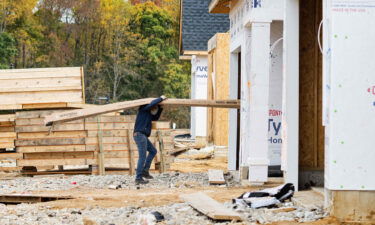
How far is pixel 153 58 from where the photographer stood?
5034 centimetres

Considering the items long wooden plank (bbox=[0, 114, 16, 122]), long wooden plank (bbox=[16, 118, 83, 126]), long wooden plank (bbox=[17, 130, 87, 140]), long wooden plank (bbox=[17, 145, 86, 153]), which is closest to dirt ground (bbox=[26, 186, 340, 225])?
long wooden plank (bbox=[17, 145, 86, 153])

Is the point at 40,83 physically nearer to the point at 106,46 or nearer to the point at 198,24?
the point at 198,24

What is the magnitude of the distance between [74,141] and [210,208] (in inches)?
344

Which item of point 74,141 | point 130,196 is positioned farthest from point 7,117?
point 130,196

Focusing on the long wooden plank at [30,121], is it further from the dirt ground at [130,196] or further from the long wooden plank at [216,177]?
the dirt ground at [130,196]

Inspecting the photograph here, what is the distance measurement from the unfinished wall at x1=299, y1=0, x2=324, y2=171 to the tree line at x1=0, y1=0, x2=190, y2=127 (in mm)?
35931

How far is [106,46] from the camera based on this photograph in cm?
5047

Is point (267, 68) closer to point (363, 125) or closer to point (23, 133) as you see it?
point (363, 125)

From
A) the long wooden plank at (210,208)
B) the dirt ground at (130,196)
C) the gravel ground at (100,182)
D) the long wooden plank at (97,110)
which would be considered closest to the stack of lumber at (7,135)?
the gravel ground at (100,182)

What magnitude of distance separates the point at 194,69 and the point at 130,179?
18.0 metres

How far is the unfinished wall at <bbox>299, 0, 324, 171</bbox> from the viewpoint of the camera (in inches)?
486

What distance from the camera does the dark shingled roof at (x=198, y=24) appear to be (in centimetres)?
3200

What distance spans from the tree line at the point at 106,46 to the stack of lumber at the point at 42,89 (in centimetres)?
2823

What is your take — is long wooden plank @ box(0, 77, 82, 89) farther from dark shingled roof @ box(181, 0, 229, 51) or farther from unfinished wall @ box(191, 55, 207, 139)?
dark shingled roof @ box(181, 0, 229, 51)
